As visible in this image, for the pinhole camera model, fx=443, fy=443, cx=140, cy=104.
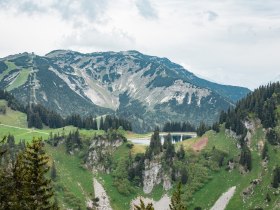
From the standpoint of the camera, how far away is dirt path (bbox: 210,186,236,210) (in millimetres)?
180200

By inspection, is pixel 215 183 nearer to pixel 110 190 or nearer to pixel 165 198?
pixel 165 198

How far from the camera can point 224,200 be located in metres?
183

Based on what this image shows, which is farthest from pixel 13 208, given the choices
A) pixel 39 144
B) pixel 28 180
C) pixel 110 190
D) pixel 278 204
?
pixel 110 190

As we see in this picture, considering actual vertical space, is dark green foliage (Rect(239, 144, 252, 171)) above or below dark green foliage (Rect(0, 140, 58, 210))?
below

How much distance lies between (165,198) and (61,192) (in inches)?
1769

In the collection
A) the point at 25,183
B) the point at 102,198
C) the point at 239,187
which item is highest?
the point at 25,183

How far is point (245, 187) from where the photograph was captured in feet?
609

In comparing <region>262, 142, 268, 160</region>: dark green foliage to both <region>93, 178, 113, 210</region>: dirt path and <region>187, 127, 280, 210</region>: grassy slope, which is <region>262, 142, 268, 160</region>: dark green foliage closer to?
<region>187, 127, 280, 210</region>: grassy slope

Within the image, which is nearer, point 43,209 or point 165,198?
point 43,209

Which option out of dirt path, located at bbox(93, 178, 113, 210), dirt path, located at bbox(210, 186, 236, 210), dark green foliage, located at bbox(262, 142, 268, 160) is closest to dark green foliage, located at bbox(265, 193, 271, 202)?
dirt path, located at bbox(210, 186, 236, 210)

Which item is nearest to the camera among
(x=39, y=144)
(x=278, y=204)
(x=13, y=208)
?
(x=13, y=208)

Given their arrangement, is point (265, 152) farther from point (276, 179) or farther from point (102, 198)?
point (102, 198)

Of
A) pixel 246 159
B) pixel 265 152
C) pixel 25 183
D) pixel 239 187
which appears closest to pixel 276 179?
pixel 239 187

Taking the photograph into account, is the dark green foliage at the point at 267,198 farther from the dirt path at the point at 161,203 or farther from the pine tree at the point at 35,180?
the pine tree at the point at 35,180
